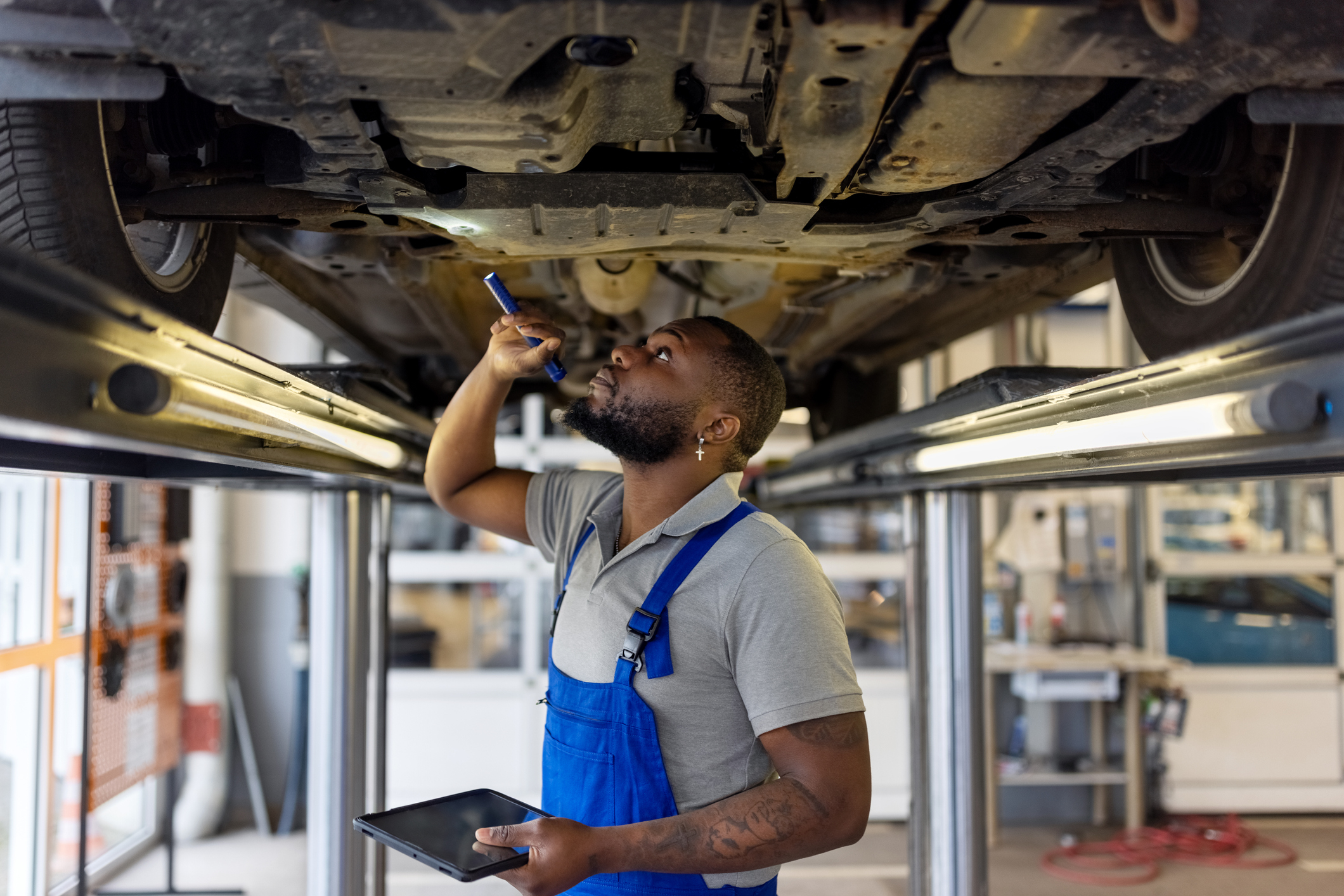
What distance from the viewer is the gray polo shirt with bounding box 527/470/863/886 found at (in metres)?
1.27

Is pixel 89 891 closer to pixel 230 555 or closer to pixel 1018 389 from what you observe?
pixel 230 555

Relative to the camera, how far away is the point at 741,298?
2.44 meters

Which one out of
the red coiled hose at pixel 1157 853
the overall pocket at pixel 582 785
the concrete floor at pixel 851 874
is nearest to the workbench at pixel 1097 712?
the red coiled hose at pixel 1157 853

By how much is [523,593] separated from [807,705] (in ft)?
12.4

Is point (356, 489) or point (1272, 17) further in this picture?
point (356, 489)

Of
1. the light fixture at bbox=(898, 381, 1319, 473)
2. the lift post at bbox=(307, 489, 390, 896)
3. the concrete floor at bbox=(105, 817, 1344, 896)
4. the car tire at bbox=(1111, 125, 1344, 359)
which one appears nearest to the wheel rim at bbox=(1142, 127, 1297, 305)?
the car tire at bbox=(1111, 125, 1344, 359)

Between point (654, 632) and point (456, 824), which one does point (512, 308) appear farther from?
point (456, 824)

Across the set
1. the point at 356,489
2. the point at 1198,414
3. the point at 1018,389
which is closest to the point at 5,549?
the point at 356,489

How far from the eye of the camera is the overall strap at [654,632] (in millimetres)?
1339

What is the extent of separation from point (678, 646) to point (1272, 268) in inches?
39.6

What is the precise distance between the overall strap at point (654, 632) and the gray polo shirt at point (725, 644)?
0.01 meters

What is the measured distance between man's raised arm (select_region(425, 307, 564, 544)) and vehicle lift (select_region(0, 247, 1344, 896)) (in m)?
0.12

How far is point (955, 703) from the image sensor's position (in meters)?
2.24

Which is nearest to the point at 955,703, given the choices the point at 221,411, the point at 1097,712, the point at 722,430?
the point at 722,430
